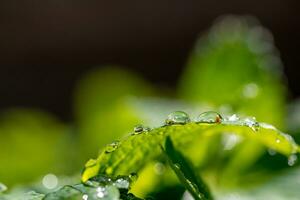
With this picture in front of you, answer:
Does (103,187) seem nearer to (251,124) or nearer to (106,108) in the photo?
(251,124)

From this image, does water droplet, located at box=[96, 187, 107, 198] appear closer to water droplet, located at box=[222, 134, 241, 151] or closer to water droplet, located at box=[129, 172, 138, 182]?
water droplet, located at box=[129, 172, 138, 182]

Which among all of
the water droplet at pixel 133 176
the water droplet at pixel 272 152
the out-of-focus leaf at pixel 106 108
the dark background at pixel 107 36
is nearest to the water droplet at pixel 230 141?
the water droplet at pixel 272 152

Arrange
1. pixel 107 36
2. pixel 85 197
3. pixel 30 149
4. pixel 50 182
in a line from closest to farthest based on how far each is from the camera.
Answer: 1. pixel 85 197
2. pixel 50 182
3. pixel 30 149
4. pixel 107 36

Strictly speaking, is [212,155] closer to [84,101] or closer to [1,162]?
[1,162]

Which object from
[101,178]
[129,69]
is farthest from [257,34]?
[129,69]

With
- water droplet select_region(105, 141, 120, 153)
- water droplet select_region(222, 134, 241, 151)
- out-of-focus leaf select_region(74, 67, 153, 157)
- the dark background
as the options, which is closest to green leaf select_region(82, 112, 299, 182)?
water droplet select_region(105, 141, 120, 153)

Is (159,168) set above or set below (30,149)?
below

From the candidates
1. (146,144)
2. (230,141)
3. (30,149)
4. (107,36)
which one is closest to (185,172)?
(146,144)

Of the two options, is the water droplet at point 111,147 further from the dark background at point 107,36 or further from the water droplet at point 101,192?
the dark background at point 107,36
